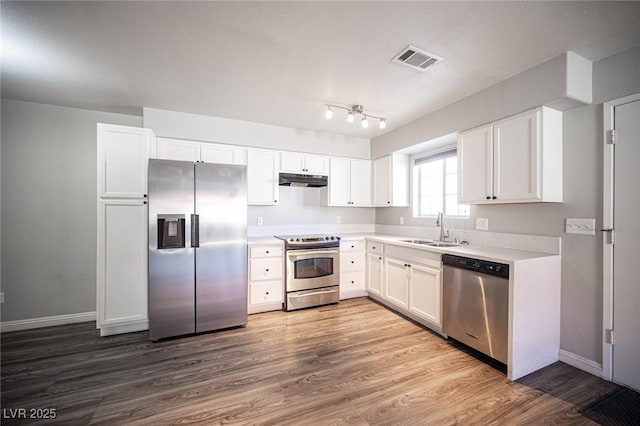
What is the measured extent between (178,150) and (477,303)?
3.73m

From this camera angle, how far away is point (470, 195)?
2783 millimetres

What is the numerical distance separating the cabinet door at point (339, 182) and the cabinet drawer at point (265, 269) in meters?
1.33


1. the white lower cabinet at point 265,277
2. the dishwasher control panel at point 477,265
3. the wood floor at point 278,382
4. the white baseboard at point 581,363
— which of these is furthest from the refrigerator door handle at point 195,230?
the white baseboard at point 581,363

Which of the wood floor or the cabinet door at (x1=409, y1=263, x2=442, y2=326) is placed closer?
the wood floor

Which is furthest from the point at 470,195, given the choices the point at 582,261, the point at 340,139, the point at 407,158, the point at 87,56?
the point at 87,56

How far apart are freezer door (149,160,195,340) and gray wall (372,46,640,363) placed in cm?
330

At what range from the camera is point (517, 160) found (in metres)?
2.38

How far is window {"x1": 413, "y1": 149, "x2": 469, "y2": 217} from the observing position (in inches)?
138

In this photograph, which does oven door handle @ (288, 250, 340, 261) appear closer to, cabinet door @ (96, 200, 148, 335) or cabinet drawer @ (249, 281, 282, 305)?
cabinet drawer @ (249, 281, 282, 305)

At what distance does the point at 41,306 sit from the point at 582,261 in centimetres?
563

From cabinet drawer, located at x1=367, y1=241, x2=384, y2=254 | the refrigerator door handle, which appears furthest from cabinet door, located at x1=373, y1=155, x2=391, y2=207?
the refrigerator door handle

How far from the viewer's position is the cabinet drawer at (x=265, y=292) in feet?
11.0

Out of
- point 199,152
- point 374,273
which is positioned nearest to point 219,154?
point 199,152

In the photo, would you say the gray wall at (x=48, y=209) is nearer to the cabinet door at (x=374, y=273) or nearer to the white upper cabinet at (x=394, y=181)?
the cabinet door at (x=374, y=273)
